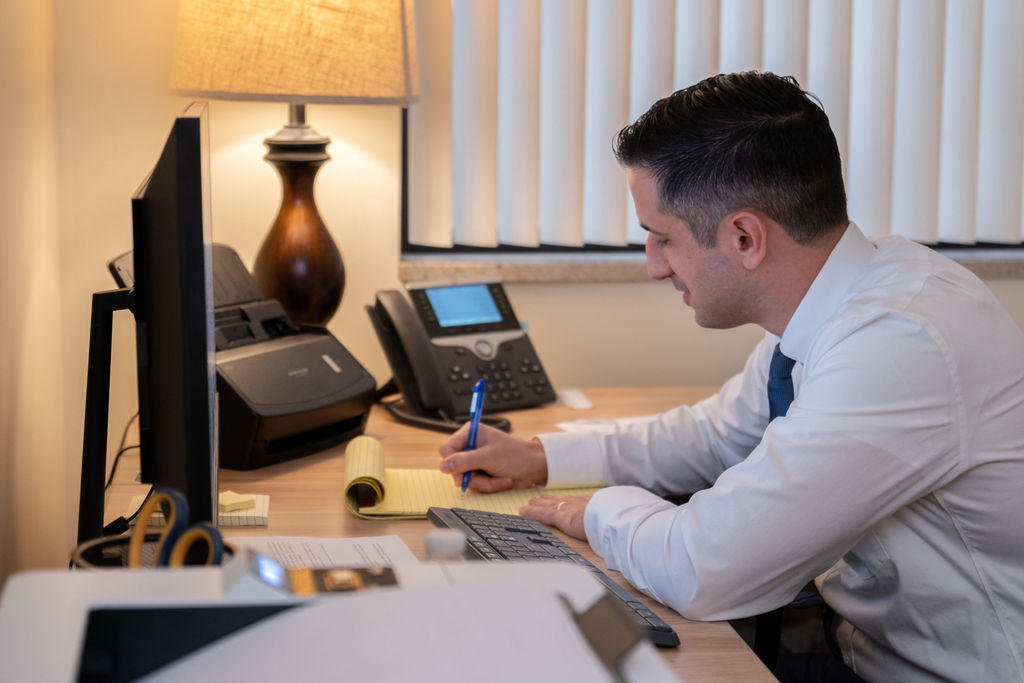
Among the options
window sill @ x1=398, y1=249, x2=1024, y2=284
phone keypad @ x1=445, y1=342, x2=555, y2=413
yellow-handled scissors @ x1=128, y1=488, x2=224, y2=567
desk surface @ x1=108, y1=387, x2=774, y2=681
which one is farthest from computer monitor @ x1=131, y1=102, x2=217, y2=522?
window sill @ x1=398, y1=249, x2=1024, y2=284

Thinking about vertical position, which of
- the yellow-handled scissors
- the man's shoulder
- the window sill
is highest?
the man's shoulder

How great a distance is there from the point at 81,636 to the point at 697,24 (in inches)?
78.6

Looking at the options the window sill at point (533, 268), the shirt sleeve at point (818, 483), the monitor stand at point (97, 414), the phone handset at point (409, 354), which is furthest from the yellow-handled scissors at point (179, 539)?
the window sill at point (533, 268)

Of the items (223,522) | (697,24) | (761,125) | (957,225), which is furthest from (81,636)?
(957,225)

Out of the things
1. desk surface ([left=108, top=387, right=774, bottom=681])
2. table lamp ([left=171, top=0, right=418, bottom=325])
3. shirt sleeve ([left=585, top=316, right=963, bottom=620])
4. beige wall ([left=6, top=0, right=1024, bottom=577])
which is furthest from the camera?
table lamp ([left=171, top=0, right=418, bottom=325])

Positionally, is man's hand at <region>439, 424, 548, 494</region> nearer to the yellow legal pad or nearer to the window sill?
the yellow legal pad

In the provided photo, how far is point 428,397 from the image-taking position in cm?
191

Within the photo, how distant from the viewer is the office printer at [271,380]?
1565mm

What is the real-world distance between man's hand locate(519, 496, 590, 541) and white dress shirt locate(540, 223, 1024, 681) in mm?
47

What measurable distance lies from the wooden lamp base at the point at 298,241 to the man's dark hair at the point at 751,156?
2.55ft

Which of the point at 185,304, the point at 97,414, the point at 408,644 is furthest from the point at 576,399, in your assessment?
the point at 408,644

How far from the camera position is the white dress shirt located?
1.15 m

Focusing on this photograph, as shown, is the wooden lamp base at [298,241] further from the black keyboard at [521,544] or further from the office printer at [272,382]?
the black keyboard at [521,544]

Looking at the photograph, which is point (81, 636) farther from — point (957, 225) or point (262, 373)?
point (957, 225)
